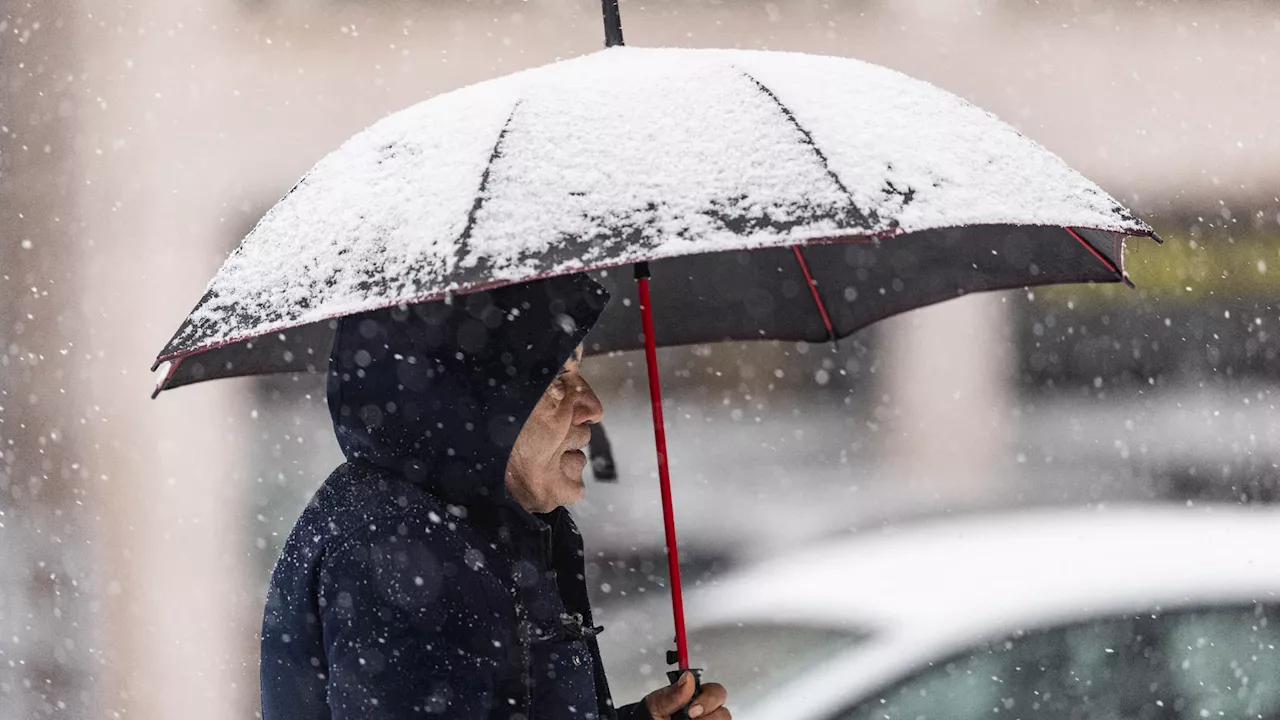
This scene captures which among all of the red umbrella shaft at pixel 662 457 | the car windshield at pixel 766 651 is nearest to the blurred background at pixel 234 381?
the car windshield at pixel 766 651

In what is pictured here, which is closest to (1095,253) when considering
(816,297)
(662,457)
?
(816,297)

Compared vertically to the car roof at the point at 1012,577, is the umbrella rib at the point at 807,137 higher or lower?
higher

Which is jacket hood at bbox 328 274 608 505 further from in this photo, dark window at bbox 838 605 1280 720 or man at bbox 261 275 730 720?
dark window at bbox 838 605 1280 720

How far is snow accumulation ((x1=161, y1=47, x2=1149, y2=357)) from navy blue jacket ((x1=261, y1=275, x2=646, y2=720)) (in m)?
0.18

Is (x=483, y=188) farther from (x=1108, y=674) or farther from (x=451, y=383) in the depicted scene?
(x=1108, y=674)

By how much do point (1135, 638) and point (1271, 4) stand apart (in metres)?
4.15

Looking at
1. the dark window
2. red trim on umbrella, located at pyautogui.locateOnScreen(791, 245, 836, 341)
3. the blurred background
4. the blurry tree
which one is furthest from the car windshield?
the blurry tree

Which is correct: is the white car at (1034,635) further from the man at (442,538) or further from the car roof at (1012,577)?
the man at (442,538)

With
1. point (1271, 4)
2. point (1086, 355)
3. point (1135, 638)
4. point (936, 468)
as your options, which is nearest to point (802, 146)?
point (1135, 638)

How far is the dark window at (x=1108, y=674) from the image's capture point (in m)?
3.29

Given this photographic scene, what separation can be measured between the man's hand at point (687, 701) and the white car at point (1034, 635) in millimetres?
1468

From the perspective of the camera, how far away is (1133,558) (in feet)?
11.9

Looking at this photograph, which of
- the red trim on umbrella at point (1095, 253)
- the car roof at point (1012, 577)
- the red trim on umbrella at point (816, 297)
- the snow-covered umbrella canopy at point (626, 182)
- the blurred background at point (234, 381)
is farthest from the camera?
the blurred background at point (234, 381)

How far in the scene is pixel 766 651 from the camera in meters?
3.76
